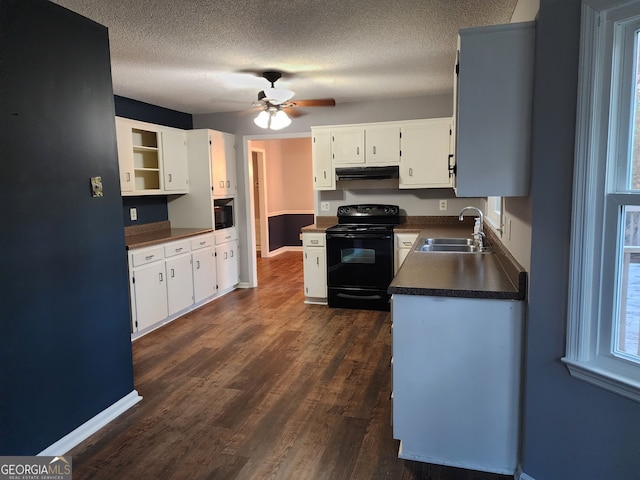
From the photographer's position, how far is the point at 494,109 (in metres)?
1.83

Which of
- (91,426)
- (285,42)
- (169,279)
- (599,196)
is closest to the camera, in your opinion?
(599,196)

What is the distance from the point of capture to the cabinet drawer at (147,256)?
3807 mm

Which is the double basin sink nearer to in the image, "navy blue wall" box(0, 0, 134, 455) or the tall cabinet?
"navy blue wall" box(0, 0, 134, 455)

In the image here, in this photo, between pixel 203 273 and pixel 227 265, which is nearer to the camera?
pixel 203 273

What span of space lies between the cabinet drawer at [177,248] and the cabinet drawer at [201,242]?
0.10 metres

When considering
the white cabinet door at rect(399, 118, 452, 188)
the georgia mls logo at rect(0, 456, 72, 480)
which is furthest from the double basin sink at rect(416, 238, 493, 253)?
the georgia mls logo at rect(0, 456, 72, 480)

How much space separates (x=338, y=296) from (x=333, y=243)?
0.59 meters

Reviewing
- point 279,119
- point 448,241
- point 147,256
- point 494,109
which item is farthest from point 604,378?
point 147,256

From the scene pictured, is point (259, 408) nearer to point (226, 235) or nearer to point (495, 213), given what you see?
point (495, 213)

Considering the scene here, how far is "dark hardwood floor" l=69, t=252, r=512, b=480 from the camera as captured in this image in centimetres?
206

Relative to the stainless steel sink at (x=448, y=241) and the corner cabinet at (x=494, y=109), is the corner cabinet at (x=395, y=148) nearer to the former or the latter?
the stainless steel sink at (x=448, y=241)

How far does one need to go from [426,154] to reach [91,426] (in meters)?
3.81

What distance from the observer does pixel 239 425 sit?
2.44m

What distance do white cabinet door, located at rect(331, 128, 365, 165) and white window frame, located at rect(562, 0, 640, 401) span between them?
10.8 feet
